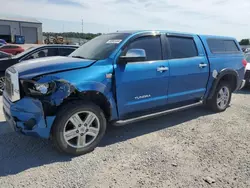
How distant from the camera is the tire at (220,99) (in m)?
5.32

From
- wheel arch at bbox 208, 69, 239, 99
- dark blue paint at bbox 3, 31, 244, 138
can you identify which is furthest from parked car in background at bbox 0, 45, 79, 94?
wheel arch at bbox 208, 69, 239, 99

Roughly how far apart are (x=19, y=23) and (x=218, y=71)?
5944 cm

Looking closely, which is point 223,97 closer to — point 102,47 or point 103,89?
point 102,47

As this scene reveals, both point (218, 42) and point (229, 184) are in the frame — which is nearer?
point (229, 184)

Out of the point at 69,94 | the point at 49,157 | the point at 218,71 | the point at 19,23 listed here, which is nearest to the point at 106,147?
the point at 49,157

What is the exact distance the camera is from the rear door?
4.27 metres

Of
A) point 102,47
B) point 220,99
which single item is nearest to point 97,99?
point 102,47

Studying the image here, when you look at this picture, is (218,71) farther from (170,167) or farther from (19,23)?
(19,23)

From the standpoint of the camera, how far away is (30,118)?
9.93 ft

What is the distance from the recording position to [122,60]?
3.54m

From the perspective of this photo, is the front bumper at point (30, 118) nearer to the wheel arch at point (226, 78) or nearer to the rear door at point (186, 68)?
the rear door at point (186, 68)

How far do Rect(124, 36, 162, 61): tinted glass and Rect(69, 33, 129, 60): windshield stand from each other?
0.75ft

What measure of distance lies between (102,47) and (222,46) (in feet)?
10.1

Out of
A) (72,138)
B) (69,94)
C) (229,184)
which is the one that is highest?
(69,94)
